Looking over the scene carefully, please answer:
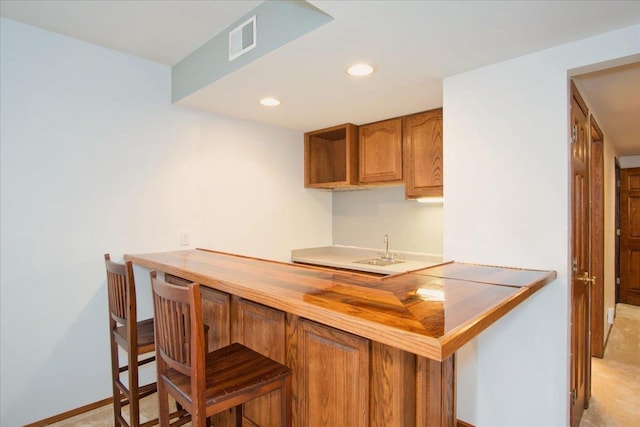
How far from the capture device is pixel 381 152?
311cm

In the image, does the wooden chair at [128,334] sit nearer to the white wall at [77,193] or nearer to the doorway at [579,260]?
the white wall at [77,193]

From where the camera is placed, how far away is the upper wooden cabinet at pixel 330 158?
3.30 meters

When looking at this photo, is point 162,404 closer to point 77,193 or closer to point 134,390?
point 134,390

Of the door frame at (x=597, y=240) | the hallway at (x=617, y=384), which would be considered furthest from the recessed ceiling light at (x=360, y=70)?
the hallway at (x=617, y=384)

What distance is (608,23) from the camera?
153 centimetres

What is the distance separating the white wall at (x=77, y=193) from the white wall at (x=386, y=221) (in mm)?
1444

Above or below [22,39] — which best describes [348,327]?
below

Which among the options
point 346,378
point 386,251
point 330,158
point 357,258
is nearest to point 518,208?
point 346,378

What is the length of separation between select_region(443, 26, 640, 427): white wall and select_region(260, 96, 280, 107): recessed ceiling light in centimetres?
121

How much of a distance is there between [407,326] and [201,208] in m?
2.33

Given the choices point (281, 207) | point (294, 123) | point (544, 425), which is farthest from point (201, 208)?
point (544, 425)

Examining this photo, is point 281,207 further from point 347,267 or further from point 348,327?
point 348,327

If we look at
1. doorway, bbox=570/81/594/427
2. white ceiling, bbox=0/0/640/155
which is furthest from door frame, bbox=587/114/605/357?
doorway, bbox=570/81/594/427

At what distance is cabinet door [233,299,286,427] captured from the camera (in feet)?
5.06
